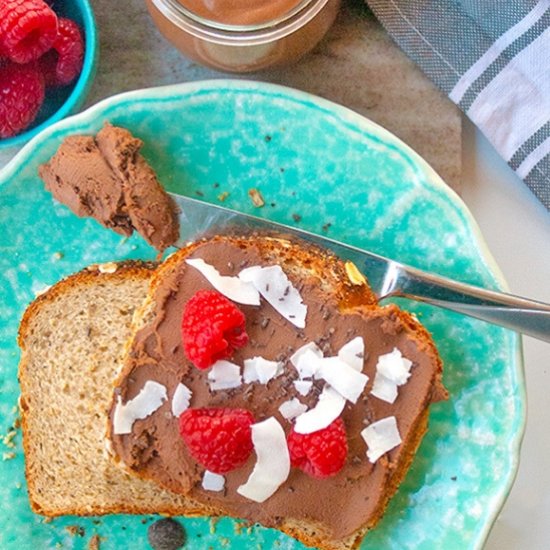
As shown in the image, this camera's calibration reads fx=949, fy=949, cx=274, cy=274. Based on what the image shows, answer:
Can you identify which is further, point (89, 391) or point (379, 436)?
point (89, 391)

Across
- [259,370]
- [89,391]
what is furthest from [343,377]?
[89,391]

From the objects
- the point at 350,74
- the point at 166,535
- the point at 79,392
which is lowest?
the point at 166,535

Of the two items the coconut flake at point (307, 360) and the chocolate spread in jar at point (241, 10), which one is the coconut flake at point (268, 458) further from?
the chocolate spread in jar at point (241, 10)

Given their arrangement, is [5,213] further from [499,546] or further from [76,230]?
[499,546]

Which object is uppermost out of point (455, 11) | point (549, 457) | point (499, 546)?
point (455, 11)

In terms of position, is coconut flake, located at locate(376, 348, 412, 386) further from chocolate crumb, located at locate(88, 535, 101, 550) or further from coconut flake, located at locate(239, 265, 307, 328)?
chocolate crumb, located at locate(88, 535, 101, 550)

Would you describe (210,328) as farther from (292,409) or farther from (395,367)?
(395,367)

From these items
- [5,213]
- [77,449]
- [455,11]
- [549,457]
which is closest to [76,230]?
[5,213]

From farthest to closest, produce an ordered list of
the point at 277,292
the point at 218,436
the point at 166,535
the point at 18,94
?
the point at 166,535, the point at 18,94, the point at 277,292, the point at 218,436
